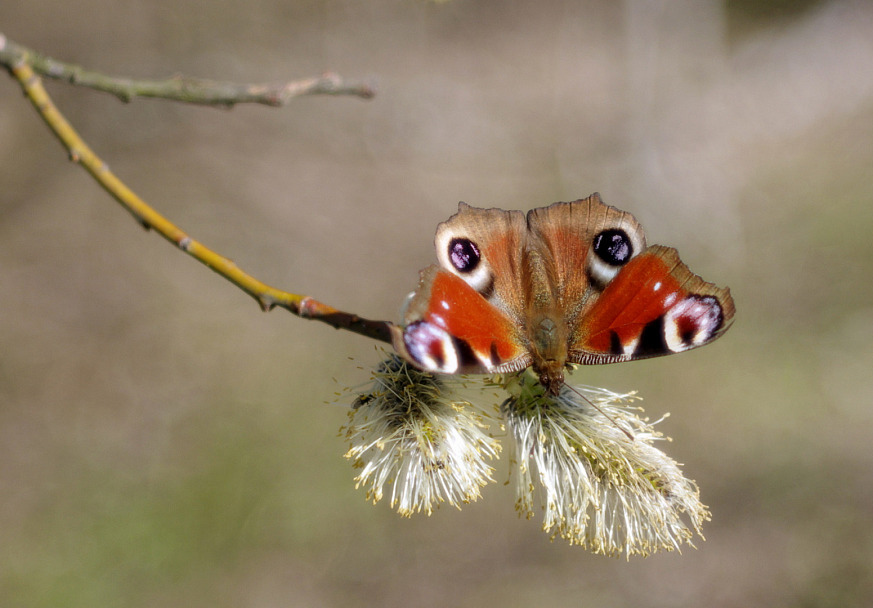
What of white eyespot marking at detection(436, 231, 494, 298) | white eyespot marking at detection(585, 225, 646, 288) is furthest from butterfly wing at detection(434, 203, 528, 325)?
white eyespot marking at detection(585, 225, 646, 288)

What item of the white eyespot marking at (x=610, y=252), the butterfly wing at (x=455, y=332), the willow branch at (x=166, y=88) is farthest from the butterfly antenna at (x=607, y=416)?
the willow branch at (x=166, y=88)

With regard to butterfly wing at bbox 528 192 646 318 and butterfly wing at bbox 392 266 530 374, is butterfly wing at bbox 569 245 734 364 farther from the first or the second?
butterfly wing at bbox 392 266 530 374

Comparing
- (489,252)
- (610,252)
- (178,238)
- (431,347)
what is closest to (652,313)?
(610,252)

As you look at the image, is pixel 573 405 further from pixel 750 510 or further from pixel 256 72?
pixel 256 72

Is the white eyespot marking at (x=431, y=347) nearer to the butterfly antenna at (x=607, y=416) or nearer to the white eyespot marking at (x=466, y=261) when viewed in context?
the white eyespot marking at (x=466, y=261)

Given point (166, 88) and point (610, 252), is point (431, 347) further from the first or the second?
point (166, 88)

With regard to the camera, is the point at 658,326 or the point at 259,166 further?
the point at 259,166

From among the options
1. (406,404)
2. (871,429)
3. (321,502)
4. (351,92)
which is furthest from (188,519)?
(871,429)

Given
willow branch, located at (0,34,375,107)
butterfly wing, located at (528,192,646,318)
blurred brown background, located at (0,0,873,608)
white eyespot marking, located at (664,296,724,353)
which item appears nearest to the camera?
willow branch, located at (0,34,375,107)
